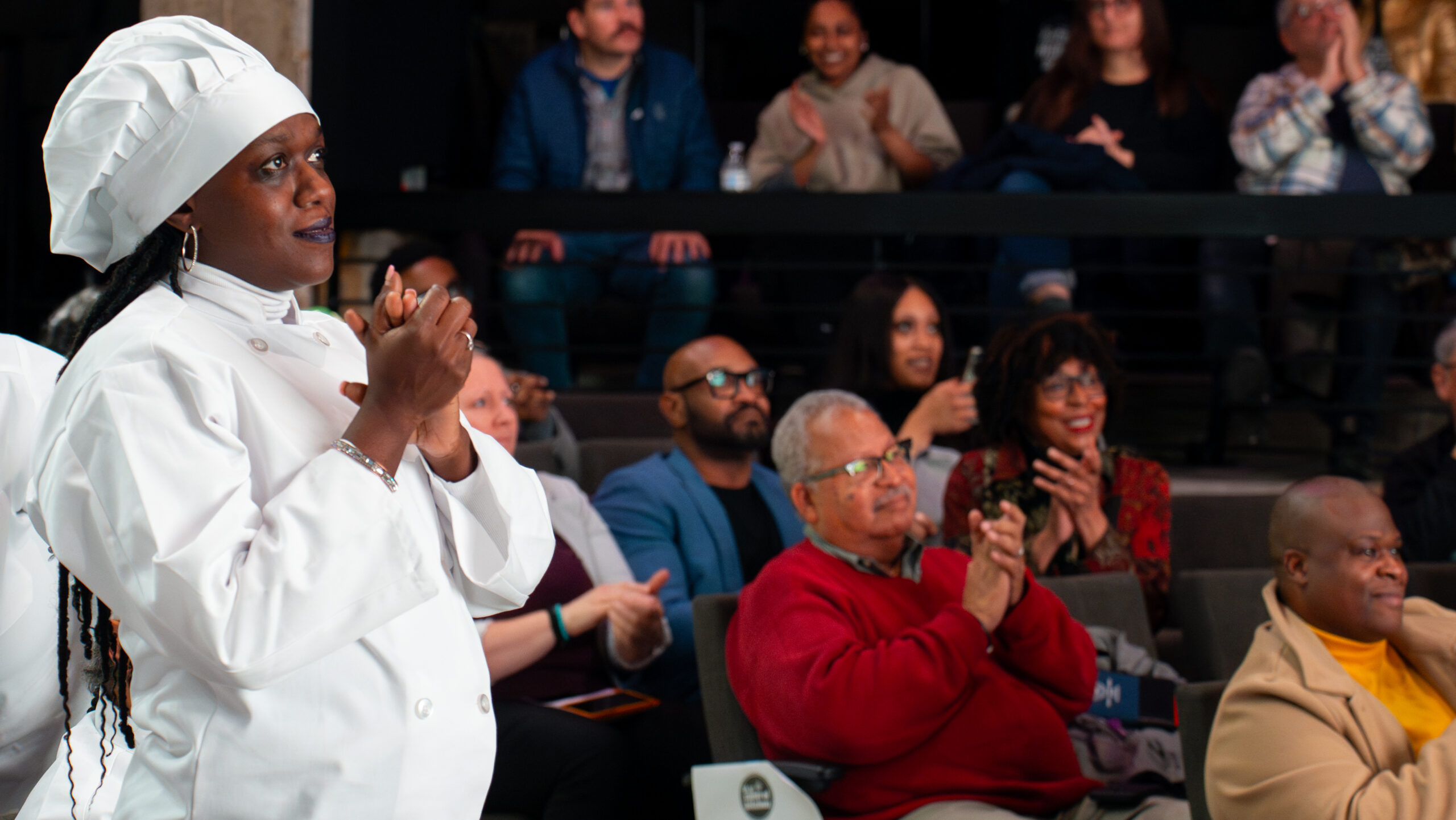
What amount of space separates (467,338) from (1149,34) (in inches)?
148

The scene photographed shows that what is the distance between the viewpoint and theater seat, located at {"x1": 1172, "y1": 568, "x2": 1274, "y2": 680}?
2904 mm

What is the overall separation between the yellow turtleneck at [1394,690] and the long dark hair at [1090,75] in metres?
2.47

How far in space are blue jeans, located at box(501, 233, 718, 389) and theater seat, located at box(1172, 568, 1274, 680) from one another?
189cm

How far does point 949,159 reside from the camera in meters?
4.54

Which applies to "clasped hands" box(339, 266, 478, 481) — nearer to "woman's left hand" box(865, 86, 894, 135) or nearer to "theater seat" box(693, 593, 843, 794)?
"theater seat" box(693, 593, 843, 794)

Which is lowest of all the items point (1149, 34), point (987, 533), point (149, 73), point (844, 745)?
point (844, 745)

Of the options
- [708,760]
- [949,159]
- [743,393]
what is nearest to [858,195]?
[949,159]

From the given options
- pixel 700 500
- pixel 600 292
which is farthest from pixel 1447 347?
pixel 600 292

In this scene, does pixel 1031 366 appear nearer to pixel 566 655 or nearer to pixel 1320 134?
pixel 566 655

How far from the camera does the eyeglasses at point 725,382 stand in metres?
3.40

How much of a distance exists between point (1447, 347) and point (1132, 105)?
1370mm

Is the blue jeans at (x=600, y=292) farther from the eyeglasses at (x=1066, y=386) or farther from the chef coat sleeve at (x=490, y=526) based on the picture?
the chef coat sleeve at (x=490, y=526)

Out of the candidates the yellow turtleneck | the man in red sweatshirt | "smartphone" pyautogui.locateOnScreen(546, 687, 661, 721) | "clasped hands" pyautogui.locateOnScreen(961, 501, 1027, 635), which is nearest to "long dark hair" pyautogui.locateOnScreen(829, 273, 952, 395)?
the man in red sweatshirt

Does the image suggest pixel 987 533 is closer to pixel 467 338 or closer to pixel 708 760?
pixel 708 760
